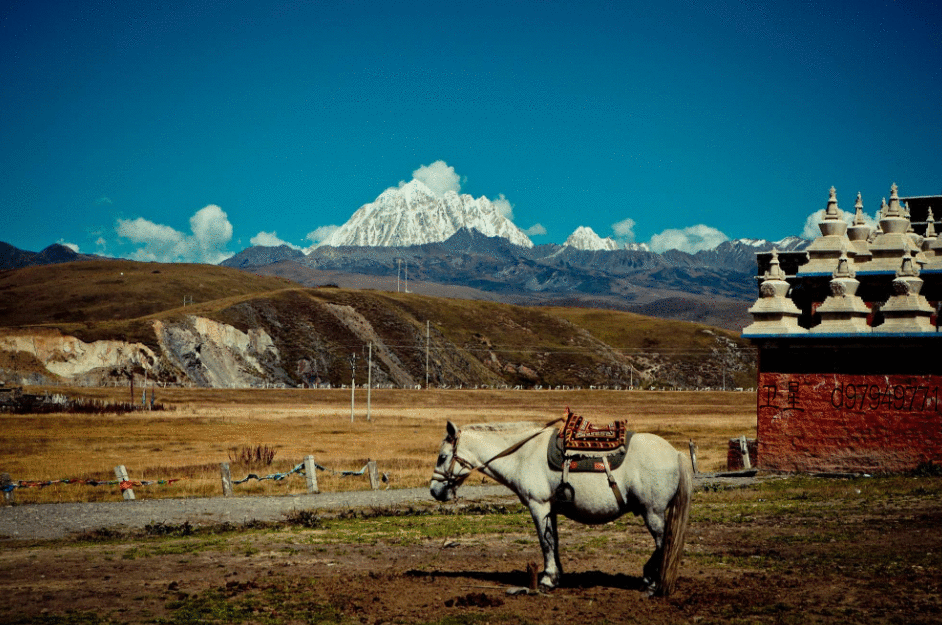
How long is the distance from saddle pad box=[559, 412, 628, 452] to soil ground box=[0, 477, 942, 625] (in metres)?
2.26

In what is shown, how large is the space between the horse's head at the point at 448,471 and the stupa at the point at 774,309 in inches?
800

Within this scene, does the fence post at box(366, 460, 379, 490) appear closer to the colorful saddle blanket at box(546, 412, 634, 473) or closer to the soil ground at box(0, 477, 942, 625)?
the soil ground at box(0, 477, 942, 625)

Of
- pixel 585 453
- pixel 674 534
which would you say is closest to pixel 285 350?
pixel 585 453

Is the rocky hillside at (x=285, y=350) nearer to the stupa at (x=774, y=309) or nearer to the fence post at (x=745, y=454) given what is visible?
the fence post at (x=745, y=454)

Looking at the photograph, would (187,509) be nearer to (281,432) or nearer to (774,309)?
(774,309)

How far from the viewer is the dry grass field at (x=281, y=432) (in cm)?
3588

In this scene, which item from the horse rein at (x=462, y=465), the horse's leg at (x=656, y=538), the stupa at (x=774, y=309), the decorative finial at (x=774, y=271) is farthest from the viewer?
the decorative finial at (x=774, y=271)

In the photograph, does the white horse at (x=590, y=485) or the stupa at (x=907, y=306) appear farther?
the stupa at (x=907, y=306)

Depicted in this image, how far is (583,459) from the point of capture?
13.7 meters

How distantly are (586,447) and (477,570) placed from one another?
12.4 ft

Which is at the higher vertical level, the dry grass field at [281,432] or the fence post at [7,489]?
the fence post at [7,489]

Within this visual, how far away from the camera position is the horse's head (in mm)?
14641

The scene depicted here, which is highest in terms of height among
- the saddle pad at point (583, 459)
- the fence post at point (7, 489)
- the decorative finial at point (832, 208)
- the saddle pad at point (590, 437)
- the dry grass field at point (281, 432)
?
the decorative finial at point (832, 208)

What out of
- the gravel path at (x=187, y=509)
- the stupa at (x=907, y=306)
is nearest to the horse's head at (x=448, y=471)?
the gravel path at (x=187, y=509)
